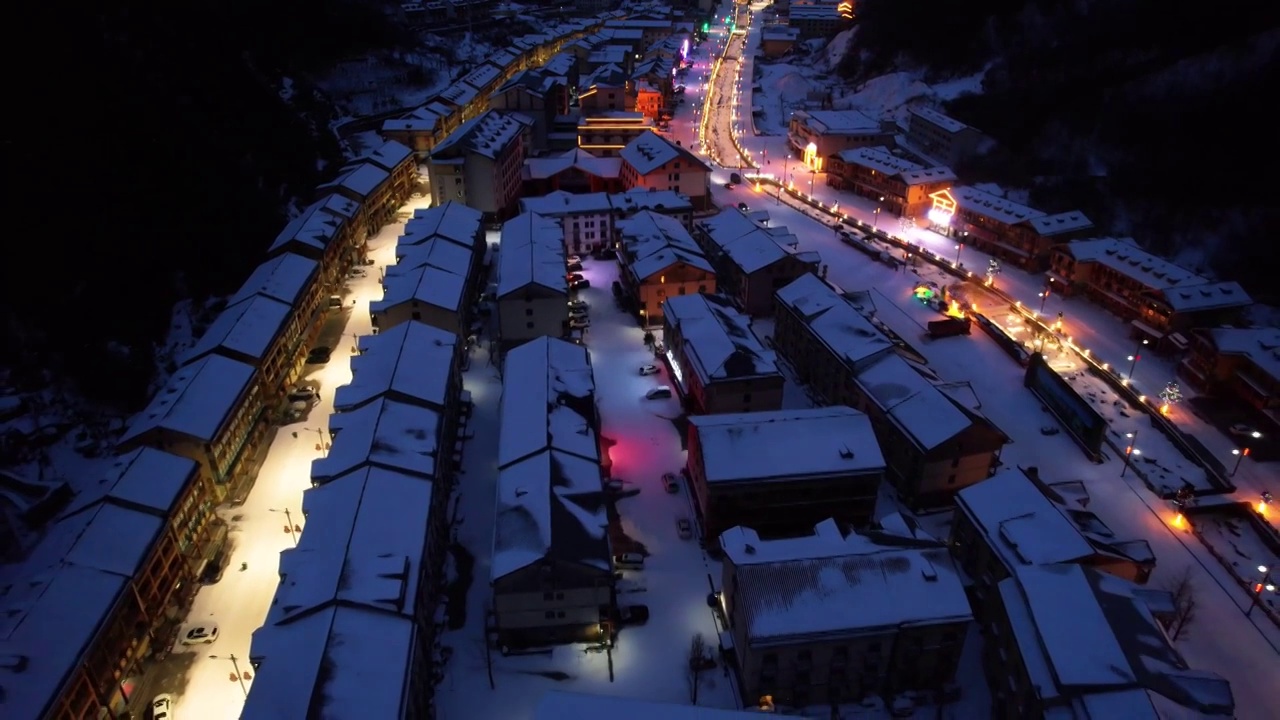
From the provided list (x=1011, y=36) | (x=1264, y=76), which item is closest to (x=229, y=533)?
(x=1264, y=76)

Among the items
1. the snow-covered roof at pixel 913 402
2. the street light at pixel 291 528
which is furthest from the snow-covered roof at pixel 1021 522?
the street light at pixel 291 528

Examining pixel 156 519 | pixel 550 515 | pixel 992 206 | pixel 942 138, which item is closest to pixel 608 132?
pixel 942 138

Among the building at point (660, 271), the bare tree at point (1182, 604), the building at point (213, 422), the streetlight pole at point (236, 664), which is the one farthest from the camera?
the building at point (660, 271)

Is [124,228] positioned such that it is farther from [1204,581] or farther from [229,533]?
[1204,581]

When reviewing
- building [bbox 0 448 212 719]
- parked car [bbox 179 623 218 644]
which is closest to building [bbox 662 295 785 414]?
building [bbox 0 448 212 719]

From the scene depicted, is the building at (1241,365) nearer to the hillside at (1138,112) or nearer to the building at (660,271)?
the hillside at (1138,112)

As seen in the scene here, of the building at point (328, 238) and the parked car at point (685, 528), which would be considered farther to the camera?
the building at point (328, 238)
